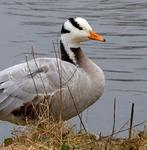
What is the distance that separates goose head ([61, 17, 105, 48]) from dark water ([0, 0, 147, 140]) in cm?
86

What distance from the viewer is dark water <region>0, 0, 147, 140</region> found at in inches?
408

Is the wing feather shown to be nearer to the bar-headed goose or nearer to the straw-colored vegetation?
the bar-headed goose

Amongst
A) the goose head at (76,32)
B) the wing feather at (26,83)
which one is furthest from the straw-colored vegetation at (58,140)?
the goose head at (76,32)

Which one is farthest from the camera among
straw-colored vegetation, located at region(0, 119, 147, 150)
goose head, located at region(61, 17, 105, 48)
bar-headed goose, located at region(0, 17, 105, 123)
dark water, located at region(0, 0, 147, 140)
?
dark water, located at region(0, 0, 147, 140)

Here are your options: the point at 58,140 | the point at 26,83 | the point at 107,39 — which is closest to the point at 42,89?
the point at 26,83

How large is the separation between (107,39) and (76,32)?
5.69 meters

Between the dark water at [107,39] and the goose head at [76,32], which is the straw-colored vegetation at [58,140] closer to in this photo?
the dark water at [107,39]

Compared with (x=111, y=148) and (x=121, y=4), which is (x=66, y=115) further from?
(x=121, y=4)

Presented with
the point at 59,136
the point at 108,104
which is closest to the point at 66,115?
the point at 59,136

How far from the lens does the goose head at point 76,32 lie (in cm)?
865

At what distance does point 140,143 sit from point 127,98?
4362 millimetres

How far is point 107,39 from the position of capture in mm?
14297

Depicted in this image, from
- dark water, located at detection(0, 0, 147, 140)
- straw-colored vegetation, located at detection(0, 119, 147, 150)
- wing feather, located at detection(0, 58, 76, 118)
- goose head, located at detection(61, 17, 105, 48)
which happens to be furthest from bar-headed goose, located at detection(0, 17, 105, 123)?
straw-colored vegetation, located at detection(0, 119, 147, 150)

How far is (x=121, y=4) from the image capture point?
1789 centimetres
